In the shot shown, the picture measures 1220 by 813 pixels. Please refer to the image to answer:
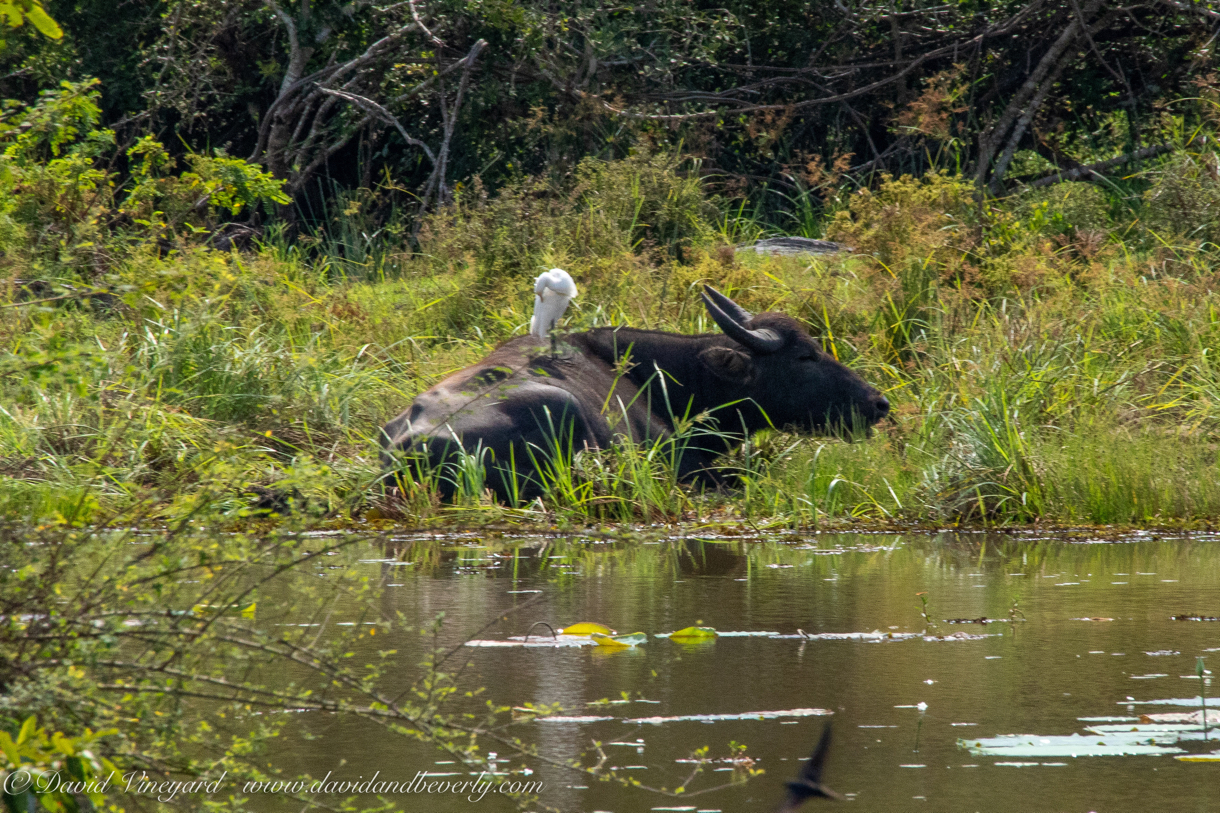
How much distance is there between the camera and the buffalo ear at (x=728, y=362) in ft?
30.5

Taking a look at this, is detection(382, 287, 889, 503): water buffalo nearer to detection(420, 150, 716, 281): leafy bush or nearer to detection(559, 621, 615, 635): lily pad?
detection(420, 150, 716, 281): leafy bush

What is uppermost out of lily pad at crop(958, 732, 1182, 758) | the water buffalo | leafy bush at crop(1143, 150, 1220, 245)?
leafy bush at crop(1143, 150, 1220, 245)

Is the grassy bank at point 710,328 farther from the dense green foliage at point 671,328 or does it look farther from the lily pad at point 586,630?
the lily pad at point 586,630

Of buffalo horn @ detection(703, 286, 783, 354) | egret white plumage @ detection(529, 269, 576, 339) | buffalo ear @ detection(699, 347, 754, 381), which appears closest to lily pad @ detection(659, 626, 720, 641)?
egret white plumage @ detection(529, 269, 576, 339)

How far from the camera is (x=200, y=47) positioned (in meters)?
15.5

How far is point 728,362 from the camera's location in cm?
931

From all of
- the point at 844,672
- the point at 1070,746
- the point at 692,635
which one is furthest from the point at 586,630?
the point at 1070,746

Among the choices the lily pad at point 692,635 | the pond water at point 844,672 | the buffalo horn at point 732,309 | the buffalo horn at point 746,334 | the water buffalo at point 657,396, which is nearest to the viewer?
the pond water at point 844,672

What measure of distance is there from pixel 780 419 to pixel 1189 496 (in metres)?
2.56

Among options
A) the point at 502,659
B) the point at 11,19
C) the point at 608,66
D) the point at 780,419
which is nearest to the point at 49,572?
the point at 11,19

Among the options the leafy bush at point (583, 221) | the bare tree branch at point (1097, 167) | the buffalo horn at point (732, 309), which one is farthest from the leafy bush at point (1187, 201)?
the buffalo horn at point (732, 309)

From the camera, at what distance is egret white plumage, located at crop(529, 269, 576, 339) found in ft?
30.2

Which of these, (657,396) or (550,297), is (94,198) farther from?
(657,396)

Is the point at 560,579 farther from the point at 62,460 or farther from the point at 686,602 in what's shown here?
the point at 62,460
